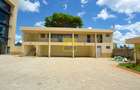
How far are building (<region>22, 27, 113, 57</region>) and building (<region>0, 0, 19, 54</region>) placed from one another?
25.4ft

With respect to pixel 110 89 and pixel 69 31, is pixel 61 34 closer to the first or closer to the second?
pixel 69 31

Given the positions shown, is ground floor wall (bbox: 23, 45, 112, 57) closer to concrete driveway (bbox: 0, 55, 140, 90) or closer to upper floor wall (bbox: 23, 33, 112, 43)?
upper floor wall (bbox: 23, 33, 112, 43)

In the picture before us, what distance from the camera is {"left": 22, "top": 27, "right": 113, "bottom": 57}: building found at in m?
34.4

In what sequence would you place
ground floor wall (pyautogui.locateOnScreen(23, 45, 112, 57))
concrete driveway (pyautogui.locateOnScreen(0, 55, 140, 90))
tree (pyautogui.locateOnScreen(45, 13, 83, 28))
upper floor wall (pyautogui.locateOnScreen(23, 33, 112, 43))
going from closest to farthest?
concrete driveway (pyautogui.locateOnScreen(0, 55, 140, 90)), upper floor wall (pyautogui.locateOnScreen(23, 33, 112, 43)), ground floor wall (pyautogui.locateOnScreen(23, 45, 112, 57)), tree (pyautogui.locateOnScreen(45, 13, 83, 28))

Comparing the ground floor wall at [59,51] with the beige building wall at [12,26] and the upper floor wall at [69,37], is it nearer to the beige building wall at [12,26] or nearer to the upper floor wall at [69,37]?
the upper floor wall at [69,37]

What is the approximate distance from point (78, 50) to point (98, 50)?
4.36m

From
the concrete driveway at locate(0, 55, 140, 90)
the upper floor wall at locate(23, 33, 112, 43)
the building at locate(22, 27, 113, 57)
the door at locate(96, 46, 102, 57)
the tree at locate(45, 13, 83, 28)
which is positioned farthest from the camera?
the tree at locate(45, 13, 83, 28)

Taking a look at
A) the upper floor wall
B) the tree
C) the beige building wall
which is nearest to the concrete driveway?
the upper floor wall

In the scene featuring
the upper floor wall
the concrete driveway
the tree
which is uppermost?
the tree

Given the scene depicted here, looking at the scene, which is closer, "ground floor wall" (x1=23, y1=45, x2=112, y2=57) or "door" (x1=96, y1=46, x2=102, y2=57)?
"door" (x1=96, y1=46, x2=102, y2=57)

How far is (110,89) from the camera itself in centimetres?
782

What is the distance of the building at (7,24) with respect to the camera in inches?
1603

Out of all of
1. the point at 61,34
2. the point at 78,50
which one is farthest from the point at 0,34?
the point at 78,50

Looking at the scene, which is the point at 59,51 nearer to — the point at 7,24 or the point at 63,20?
the point at 63,20
